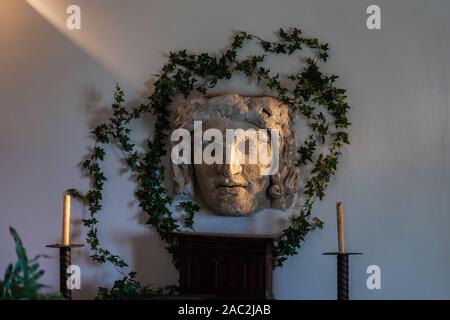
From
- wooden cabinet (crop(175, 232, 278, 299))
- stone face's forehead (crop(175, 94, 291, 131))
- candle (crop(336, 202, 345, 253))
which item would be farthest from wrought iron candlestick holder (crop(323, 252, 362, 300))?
stone face's forehead (crop(175, 94, 291, 131))

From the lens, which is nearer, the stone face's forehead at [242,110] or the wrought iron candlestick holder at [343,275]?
the wrought iron candlestick holder at [343,275]

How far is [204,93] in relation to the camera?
3.10m

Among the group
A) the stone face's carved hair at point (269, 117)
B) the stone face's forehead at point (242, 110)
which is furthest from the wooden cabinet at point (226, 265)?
the stone face's forehead at point (242, 110)

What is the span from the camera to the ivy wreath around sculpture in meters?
2.99

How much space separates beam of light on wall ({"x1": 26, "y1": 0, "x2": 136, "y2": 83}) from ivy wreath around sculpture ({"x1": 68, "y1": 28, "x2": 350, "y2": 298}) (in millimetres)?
102

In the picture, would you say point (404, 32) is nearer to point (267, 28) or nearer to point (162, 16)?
point (267, 28)

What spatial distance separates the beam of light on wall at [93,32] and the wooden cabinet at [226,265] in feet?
2.72

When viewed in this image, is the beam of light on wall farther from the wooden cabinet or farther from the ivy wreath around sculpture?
the wooden cabinet

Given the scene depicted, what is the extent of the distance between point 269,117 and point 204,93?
0.32m

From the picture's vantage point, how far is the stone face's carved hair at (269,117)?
9.78 feet

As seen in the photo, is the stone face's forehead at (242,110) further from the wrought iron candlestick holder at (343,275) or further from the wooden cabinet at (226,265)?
the wrought iron candlestick holder at (343,275)

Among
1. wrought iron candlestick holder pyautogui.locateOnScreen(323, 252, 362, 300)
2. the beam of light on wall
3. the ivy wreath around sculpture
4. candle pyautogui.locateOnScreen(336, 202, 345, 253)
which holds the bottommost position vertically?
wrought iron candlestick holder pyautogui.locateOnScreen(323, 252, 362, 300)

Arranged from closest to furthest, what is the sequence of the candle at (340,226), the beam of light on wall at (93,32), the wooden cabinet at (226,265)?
the candle at (340,226)
the wooden cabinet at (226,265)
the beam of light on wall at (93,32)

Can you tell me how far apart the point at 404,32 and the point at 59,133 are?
5.22ft
